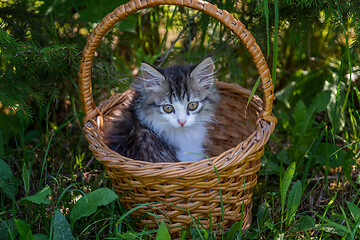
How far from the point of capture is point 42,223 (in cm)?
213

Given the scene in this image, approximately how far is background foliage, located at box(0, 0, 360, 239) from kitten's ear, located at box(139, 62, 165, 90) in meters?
0.35

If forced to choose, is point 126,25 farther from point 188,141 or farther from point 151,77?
point 188,141

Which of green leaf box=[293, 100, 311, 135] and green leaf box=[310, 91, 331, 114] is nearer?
green leaf box=[293, 100, 311, 135]

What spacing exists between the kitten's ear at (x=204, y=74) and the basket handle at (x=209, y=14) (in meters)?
0.44

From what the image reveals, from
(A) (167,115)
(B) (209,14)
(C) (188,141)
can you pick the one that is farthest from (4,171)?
(B) (209,14)

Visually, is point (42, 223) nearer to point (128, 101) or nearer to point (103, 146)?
point (103, 146)

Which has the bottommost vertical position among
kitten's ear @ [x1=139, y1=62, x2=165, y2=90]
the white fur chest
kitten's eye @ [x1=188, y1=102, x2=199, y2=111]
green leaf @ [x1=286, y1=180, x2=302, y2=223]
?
green leaf @ [x1=286, y1=180, x2=302, y2=223]

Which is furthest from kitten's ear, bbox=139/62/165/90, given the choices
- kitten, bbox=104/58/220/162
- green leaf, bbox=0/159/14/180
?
green leaf, bbox=0/159/14/180

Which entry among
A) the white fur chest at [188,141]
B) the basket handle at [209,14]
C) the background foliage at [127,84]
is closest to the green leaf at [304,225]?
the background foliage at [127,84]

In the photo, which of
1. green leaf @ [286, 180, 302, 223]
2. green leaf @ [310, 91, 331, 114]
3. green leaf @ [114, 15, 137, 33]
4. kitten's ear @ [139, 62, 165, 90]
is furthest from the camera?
green leaf @ [310, 91, 331, 114]

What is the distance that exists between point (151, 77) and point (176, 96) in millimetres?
215

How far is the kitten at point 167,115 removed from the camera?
89.9 inches

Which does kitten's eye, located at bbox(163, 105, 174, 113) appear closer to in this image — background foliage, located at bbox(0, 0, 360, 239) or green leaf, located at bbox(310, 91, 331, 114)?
background foliage, located at bbox(0, 0, 360, 239)

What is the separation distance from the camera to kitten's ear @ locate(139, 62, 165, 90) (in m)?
2.32
